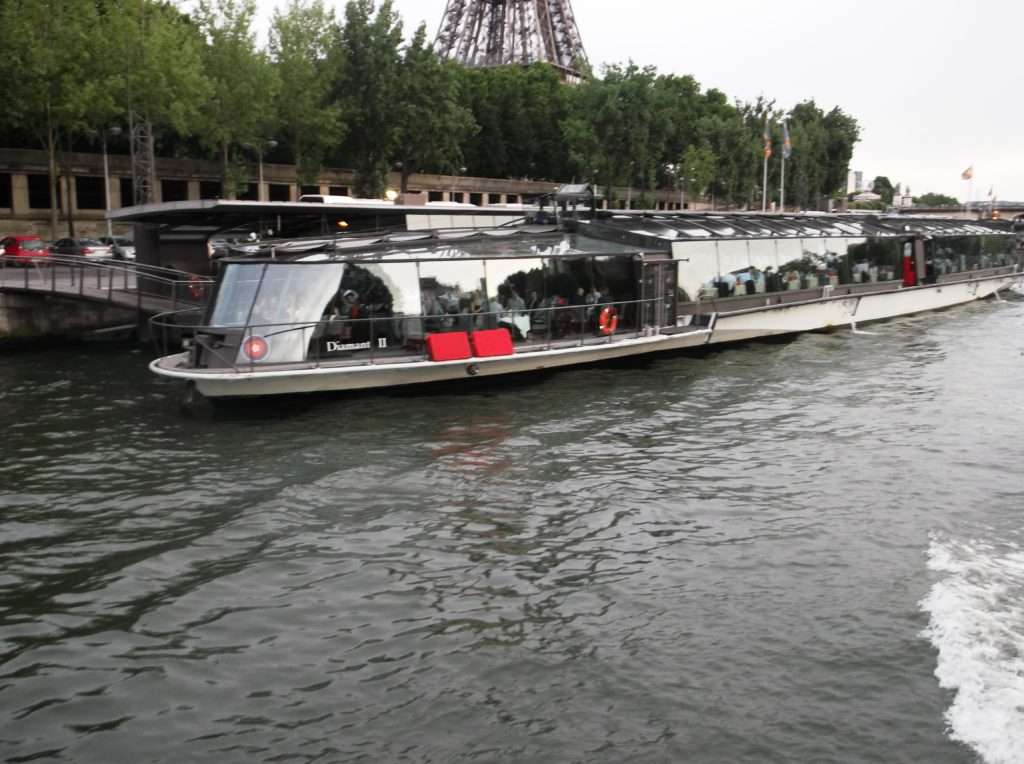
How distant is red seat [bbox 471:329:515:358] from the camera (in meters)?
19.6

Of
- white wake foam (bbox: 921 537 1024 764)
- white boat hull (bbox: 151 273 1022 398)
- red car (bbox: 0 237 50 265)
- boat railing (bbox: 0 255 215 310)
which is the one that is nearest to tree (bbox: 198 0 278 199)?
red car (bbox: 0 237 50 265)

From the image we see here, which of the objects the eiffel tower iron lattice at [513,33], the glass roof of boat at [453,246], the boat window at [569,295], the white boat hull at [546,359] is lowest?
the white boat hull at [546,359]

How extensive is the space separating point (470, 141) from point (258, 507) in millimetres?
76460

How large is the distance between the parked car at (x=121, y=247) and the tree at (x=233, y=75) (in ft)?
23.9

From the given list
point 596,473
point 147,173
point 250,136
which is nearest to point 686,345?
point 596,473

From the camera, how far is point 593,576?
1038cm

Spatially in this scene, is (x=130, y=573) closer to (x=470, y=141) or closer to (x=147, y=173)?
(x=147, y=173)

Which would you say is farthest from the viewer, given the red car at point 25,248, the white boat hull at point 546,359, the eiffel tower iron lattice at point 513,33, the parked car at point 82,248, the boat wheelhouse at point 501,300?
the eiffel tower iron lattice at point 513,33

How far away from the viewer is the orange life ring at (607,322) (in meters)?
22.3

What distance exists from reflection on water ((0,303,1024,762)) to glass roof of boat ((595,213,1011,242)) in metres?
8.81

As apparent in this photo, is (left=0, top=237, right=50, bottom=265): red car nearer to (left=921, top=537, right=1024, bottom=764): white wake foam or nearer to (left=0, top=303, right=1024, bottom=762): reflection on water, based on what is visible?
(left=0, top=303, right=1024, bottom=762): reflection on water

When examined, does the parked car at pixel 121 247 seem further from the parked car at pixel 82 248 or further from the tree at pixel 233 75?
the tree at pixel 233 75

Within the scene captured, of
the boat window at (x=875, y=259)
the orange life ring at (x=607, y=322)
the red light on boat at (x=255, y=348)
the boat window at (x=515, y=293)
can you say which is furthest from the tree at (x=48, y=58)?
the boat window at (x=875, y=259)

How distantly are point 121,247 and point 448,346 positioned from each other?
29.0 meters
